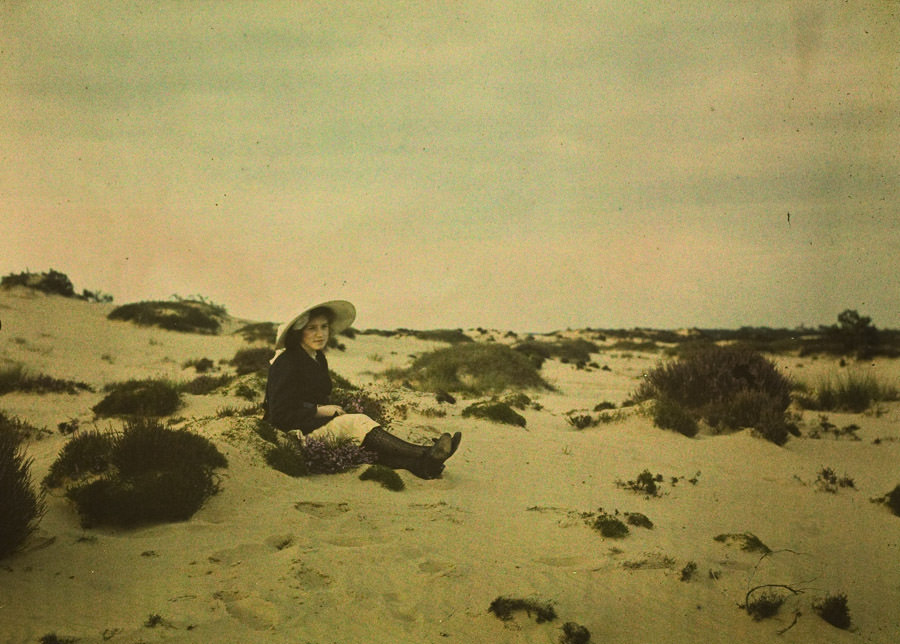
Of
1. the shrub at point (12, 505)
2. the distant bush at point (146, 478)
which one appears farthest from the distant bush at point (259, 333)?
the shrub at point (12, 505)

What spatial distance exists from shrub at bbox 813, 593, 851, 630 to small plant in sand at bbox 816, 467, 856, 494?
457 centimetres

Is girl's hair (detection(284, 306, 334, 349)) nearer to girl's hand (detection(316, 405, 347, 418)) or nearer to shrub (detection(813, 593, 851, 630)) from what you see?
girl's hand (detection(316, 405, 347, 418))

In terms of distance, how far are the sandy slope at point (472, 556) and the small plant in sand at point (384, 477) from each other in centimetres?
12

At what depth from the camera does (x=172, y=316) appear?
31156 mm

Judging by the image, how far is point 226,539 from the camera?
224 inches

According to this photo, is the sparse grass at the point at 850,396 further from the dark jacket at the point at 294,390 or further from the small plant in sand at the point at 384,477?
the dark jacket at the point at 294,390

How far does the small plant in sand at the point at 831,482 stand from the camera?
347 inches

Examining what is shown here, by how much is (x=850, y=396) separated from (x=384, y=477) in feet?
41.0

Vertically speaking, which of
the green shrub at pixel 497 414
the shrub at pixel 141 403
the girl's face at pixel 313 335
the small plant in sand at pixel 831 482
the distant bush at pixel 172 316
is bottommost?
the small plant in sand at pixel 831 482

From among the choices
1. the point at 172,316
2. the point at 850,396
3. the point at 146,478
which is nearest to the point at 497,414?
the point at 146,478

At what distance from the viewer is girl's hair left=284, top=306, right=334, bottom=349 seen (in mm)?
8281

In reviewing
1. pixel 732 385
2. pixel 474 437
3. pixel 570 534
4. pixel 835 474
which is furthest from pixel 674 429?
pixel 570 534

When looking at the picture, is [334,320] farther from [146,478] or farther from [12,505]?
[12,505]

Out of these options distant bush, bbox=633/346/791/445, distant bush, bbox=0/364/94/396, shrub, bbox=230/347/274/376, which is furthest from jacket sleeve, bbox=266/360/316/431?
shrub, bbox=230/347/274/376
